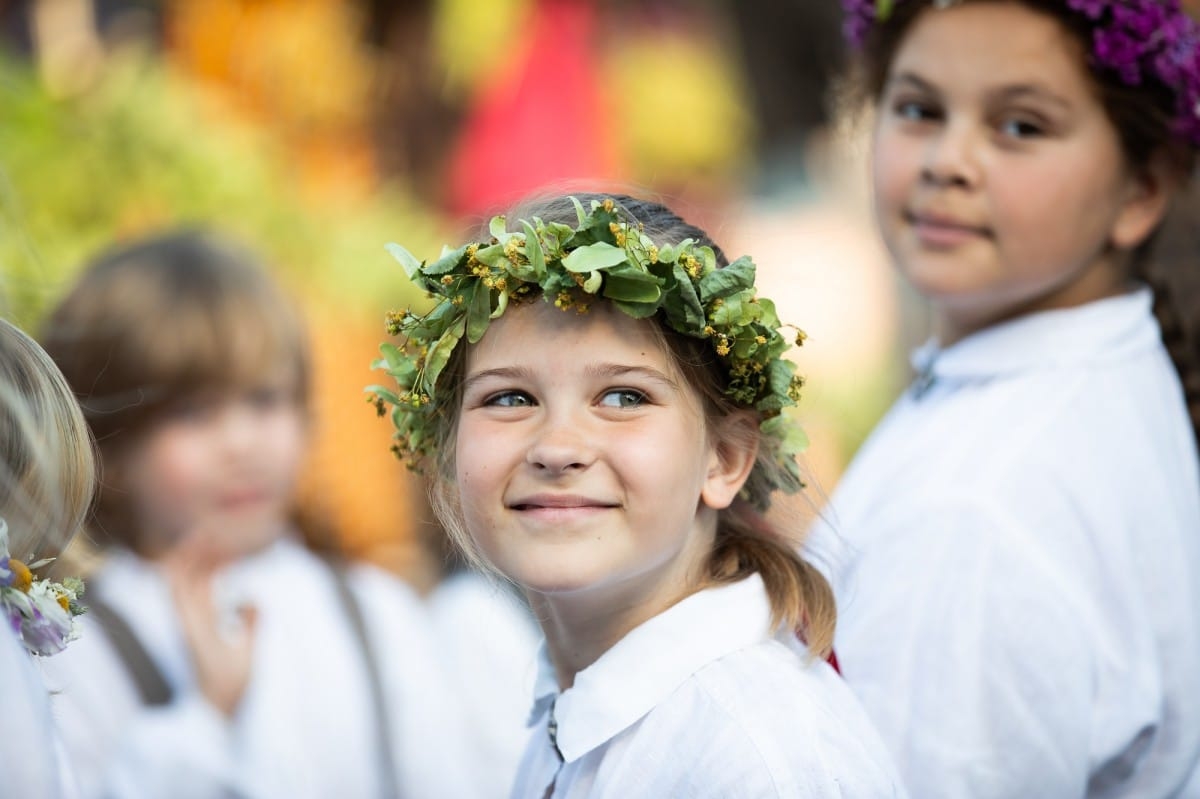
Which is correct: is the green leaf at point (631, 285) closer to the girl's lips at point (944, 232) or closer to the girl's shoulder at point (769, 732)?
the girl's shoulder at point (769, 732)

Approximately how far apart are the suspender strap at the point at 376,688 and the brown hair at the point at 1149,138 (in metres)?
1.92

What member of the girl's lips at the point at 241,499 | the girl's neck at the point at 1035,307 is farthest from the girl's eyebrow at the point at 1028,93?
the girl's lips at the point at 241,499

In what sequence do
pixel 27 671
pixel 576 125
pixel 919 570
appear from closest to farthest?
pixel 27 671 → pixel 919 570 → pixel 576 125

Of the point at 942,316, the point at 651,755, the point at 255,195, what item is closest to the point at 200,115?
the point at 255,195

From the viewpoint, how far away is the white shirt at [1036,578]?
2174 millimetres

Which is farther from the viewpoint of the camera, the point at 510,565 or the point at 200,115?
the point at 200,115

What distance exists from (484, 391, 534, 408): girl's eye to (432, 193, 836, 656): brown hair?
12 cm

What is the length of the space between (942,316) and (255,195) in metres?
2.75

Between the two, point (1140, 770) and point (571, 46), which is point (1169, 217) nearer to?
point (1140, 770)

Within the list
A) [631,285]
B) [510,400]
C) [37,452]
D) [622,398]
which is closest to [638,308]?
[631,285]

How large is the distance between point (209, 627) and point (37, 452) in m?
1.82

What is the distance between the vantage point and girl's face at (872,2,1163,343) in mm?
2434

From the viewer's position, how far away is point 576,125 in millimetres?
5973

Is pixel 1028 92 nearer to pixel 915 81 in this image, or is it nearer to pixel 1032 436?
pixel 915 81
